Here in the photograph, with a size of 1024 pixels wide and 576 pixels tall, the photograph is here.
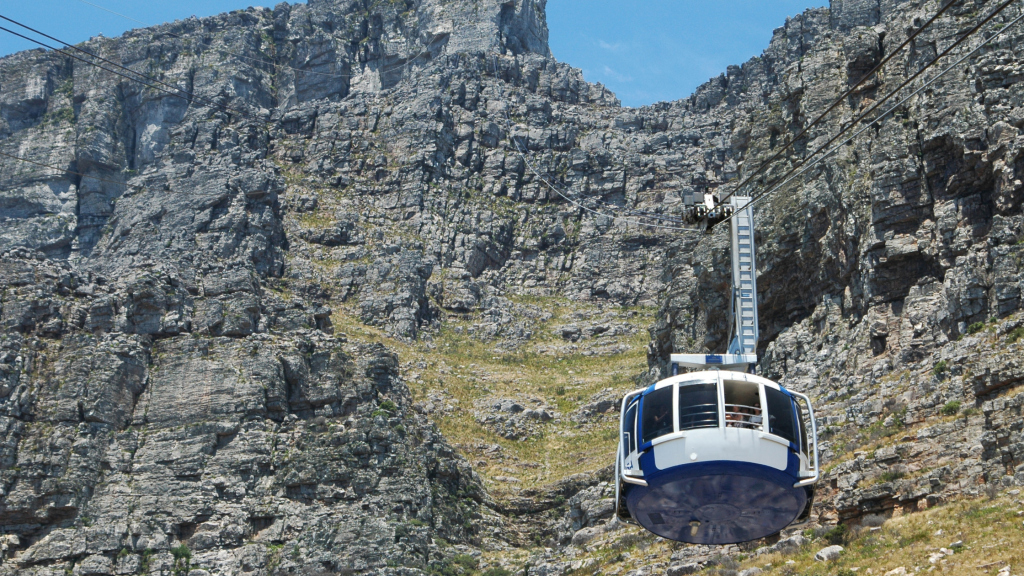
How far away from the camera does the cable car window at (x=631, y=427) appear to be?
32625 mm

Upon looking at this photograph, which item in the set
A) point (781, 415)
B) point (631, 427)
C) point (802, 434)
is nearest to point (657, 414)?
point (631, 427)

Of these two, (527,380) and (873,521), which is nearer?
(873,521)

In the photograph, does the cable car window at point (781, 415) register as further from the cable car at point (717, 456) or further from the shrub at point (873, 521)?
the shrub at point (873, 521)

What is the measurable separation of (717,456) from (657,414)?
218cm

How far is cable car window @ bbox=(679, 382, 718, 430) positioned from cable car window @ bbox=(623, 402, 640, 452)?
67.5 inches

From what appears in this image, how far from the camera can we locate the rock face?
58844 millimetres

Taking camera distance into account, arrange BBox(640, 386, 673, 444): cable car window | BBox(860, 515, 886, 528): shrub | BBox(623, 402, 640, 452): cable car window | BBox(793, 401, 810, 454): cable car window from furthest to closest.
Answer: BBox(860, 515, 886, 528): shrub
BBox(623, 402, 640, 452): cable car window
BBox(793, 401, 810, 454): cable car window
BBox(640, 386, 673, 444): cable car window

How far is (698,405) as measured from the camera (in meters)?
31.4

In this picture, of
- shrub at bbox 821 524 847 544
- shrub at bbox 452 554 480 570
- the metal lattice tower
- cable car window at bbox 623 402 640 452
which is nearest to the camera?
cable car window at bbox 623 402 640 452

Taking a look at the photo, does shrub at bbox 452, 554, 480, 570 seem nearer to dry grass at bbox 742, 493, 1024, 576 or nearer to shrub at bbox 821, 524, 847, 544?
dry grass at bbox 742, 493, 1024, 576

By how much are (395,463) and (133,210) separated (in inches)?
2836

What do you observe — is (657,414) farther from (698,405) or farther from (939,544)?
(939,544)

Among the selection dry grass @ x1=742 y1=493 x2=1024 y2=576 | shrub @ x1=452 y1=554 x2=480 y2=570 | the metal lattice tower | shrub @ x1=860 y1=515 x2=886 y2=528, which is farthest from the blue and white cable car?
shrub @ x1=452 y1=554 x2=480 y2=570

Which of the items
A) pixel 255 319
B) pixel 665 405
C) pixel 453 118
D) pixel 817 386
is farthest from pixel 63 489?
pixel 453 118
